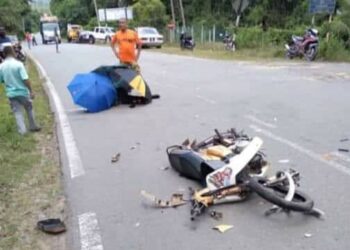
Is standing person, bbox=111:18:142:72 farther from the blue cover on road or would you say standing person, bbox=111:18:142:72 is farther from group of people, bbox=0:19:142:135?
group of people, bbox=0:19:142:135

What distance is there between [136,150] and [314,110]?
419 cm

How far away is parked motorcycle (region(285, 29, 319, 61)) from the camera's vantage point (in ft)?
77.9

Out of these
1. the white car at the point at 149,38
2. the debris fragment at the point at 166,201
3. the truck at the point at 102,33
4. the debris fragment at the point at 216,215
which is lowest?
the truck at the point at 102,33

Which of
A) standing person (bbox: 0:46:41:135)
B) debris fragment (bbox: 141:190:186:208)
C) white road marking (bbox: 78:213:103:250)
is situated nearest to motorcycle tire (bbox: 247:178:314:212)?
debris fragment (bbox: 141:190:186:208)

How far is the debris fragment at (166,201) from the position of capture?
17.8 ft

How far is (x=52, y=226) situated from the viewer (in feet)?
16.3

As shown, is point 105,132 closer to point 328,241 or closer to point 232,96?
point 232,96

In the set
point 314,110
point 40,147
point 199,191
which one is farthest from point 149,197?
point 314,110

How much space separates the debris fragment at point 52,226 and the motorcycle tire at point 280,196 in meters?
1.74

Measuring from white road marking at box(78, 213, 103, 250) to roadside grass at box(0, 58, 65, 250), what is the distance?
19cm

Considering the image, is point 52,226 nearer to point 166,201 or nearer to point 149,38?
point 166,201

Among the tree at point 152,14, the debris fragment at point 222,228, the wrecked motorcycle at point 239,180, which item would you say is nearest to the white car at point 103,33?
the tree at point 152,14

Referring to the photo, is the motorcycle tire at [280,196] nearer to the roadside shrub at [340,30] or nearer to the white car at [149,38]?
the roadside shrub at [340,30]

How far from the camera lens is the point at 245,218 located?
498cm
